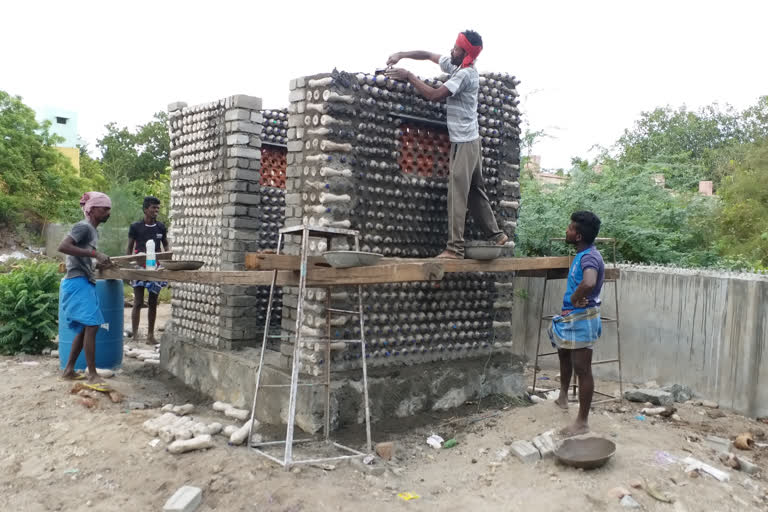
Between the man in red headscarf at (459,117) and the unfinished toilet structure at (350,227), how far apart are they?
31 cm

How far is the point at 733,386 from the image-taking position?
6715 mm

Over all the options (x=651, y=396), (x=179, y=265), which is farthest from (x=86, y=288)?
(x=651, y=396)

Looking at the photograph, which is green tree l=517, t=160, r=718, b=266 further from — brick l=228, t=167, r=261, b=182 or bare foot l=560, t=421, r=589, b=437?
bare foot l=560, t=421, r=589, b=437

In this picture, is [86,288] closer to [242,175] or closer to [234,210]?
[234,210]

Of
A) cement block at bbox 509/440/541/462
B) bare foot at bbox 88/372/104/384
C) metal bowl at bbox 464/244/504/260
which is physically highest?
metal bowl at bbox 464/244/504/260

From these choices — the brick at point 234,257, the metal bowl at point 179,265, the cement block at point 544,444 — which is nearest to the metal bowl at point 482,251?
the cement block at point 544,444

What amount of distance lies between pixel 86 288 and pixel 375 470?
3967 millimetres

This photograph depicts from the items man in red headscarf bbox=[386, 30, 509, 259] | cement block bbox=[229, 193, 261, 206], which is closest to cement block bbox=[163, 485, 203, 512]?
man in red headscarf bbox=[386, 30, 509, 259]

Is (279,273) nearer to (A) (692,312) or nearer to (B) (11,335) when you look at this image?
(A) (692,312)

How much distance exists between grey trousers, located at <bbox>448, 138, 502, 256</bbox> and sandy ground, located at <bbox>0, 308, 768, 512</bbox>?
1.86 metres

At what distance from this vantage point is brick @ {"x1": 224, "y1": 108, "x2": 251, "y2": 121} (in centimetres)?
701

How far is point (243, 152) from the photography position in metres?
7.12

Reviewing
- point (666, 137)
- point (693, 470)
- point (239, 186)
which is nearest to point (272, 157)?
point (239, 186)

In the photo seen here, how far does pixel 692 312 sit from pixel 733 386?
941 mm
